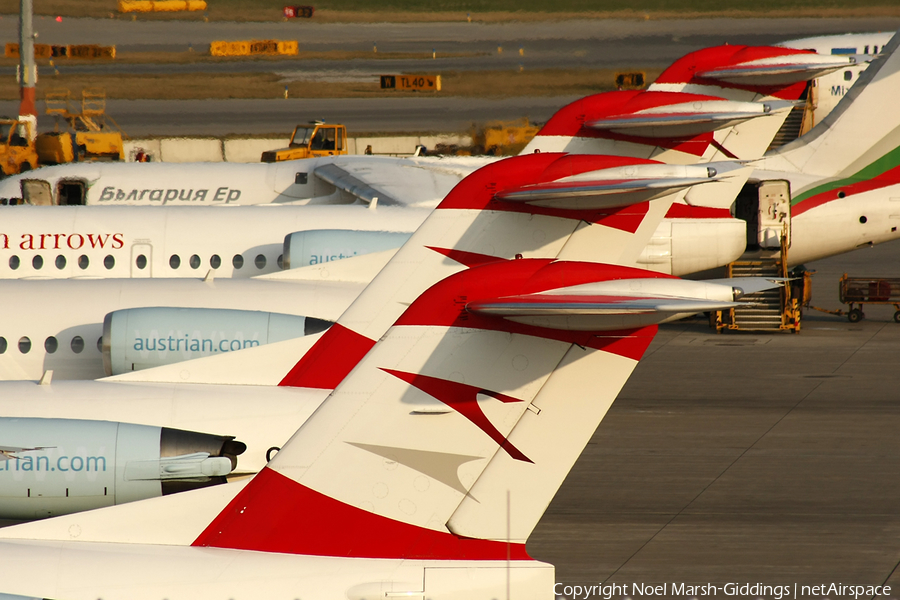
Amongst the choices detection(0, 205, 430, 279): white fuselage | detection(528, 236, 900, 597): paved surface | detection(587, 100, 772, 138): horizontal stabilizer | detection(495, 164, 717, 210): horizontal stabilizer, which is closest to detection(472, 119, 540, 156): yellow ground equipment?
detection(528, 236, 900, 597): paved surface

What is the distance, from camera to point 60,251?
19797 millimetres

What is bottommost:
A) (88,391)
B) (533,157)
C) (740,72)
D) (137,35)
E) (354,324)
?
(88,391)

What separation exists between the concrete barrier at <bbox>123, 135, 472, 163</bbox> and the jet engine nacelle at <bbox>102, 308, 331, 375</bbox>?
34.3 metres

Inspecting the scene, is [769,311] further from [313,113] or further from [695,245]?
[313,113]

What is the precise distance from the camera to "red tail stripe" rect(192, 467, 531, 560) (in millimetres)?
6730

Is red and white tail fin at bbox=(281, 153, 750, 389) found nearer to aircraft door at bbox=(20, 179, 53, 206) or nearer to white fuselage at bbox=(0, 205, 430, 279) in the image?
white fuselage at bbox=(0, 205, 430, 279)

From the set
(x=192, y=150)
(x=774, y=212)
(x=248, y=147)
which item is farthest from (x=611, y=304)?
(x=192, y=150)

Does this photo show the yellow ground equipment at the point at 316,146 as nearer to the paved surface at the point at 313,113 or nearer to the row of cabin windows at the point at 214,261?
the paved surface at the point at 313,113

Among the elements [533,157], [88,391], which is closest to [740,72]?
[533,157]

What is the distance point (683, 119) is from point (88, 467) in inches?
244

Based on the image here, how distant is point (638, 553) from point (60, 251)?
12.3 meters

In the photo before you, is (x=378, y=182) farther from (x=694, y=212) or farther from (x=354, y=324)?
(x=354, y=324)

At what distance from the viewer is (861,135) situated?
25641 mm

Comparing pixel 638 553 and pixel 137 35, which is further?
pixel 137 35
